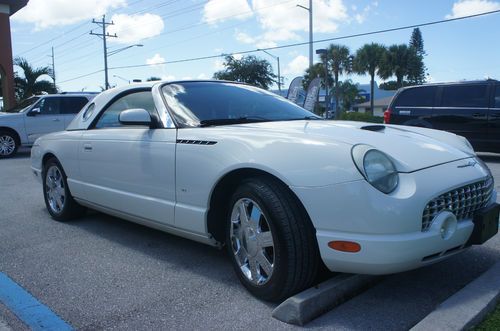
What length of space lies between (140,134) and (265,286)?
1.72 m

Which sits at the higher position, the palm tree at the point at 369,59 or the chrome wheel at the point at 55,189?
the palm tree at the point at 369,59

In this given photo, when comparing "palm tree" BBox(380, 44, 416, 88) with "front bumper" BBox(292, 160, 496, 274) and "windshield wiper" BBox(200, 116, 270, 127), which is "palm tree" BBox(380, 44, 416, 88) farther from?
"front bumper" BBox(292, 160, 496, 274)

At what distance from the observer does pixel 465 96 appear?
1020cm

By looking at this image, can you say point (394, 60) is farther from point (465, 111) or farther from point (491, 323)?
point (491, 323)

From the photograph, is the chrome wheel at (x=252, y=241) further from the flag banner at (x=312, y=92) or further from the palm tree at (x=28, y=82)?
the palm tree at (x=28, y=82)

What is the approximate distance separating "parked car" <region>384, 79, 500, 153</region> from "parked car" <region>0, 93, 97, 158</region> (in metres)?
9.11

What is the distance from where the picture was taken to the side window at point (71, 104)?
46.2 ft

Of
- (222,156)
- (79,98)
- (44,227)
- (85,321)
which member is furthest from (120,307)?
(79,98)

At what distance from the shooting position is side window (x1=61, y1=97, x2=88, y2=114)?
46.2 ft

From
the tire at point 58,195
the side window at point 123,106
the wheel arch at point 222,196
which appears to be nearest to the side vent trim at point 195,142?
the wheel arch at point 222,196

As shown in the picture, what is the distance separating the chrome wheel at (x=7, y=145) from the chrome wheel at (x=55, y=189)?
8852 millimetres

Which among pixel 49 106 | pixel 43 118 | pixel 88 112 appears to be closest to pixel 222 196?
pixel 88 112

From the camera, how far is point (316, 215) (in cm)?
265

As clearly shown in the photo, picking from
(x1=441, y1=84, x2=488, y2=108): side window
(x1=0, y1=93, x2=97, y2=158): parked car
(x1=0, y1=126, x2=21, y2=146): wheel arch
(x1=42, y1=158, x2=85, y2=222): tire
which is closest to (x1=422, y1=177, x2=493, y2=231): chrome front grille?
(x1=42, y1=158, x2=85, y2=222): tire
